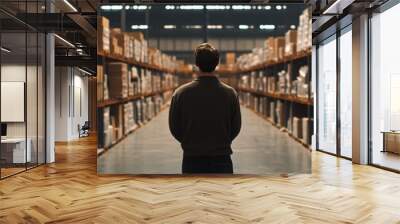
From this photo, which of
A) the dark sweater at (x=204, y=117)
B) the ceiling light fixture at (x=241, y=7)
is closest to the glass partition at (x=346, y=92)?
the ceiling light fixture at (x=241, y=7)

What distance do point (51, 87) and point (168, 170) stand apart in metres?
3.80

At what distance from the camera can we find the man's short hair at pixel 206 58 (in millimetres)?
4820

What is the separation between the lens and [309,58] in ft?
19.0

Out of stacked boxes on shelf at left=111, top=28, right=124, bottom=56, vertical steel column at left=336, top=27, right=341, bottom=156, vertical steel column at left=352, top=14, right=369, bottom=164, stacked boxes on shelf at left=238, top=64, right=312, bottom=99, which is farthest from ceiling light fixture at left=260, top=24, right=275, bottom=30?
vertical steel column at left=336, top=27, right=341, bottom=156

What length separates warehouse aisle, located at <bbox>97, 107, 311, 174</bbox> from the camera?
18.7 feet

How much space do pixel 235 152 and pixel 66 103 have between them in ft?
32.3

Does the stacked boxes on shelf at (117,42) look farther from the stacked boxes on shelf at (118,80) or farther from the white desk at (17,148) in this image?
the white desk at (17,148)

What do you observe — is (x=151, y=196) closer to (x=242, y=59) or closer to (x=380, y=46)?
(x=242, y=59)

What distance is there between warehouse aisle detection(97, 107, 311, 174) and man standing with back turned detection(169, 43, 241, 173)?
73 cm

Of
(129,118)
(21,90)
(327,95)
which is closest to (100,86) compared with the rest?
(129,118)

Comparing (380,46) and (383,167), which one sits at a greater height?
(380,46)

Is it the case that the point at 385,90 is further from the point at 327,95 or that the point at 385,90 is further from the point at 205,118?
the point at 205,118

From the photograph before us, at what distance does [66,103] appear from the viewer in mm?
14211

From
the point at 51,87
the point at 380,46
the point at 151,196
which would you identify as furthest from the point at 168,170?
the point at 380,46
